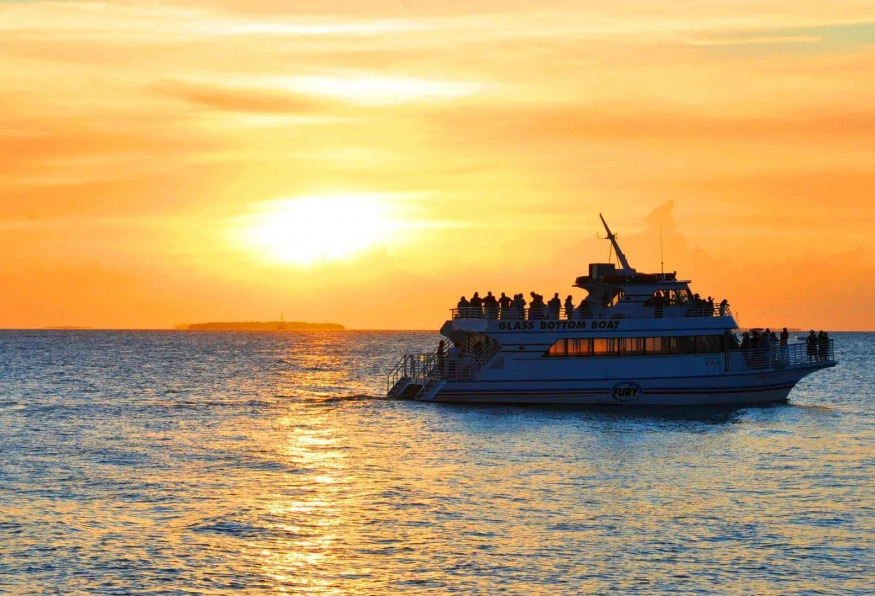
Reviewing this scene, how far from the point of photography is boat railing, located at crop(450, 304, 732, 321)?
169 feet

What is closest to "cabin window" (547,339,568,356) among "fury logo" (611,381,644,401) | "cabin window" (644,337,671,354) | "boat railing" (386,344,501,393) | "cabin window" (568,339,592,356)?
"cabin window" (568,339,592,356)

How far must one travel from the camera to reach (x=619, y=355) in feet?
168

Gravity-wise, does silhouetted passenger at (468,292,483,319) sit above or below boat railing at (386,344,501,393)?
above

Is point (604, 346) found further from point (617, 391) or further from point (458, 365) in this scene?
point (458, 365)

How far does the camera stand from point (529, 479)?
3030 cm

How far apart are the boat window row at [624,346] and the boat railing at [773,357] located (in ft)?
7.24

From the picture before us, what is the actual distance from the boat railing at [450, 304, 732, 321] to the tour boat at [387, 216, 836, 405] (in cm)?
5

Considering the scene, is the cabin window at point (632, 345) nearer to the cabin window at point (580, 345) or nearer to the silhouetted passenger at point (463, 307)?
the cabin window at point (580, 345)

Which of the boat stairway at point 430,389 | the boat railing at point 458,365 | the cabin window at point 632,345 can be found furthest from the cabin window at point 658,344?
the boat stairway at point 430,389

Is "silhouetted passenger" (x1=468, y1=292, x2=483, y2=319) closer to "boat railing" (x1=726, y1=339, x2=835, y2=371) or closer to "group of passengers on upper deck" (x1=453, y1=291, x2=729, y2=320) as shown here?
"group of passengers on upper deck" (x1=453, y1=291, x2=729, y2=320)

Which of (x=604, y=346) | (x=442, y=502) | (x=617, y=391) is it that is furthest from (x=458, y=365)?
(x=442, y=502)

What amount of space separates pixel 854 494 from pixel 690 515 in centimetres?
550

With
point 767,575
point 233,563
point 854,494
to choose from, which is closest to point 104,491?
point 233,563

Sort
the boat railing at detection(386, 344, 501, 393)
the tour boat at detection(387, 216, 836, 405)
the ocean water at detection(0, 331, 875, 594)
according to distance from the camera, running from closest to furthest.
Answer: the ocean water at detection(0, 331, 875, 594) < the tour boat at detection(387, 216, 836, 405) < the boat railing at detection(386, 344, 501, 393)
